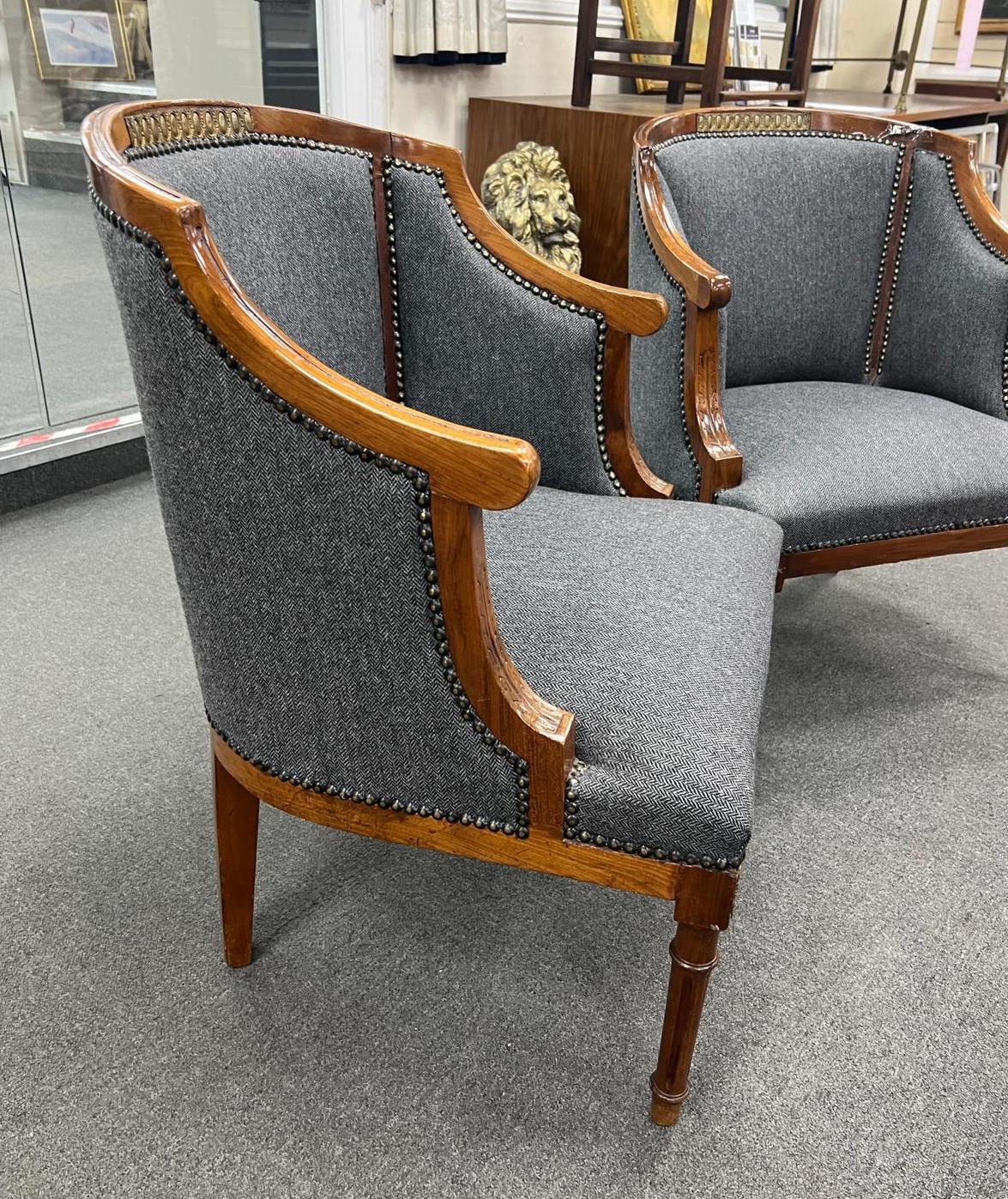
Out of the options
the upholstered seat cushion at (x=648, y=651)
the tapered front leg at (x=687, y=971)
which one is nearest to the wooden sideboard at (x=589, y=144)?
the upholstered seat cushion at (x=648, y=651)

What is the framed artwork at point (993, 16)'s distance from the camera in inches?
171

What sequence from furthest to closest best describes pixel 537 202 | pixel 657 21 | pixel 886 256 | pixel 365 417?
pixel 657 21
pixel 537 202
pixel 886 256
pixel 365 417

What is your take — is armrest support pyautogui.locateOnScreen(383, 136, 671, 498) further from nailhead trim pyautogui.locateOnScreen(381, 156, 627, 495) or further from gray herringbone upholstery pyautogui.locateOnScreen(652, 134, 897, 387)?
gray herringbone upholstery pyautogui.locateOnScreen(652, 134, 897, 387)

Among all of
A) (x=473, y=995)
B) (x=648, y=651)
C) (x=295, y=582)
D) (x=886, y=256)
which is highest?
(x=886, y=256)

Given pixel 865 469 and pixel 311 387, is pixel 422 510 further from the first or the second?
pixel 865 469

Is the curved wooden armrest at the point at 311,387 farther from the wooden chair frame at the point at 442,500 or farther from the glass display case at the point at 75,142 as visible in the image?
the glass display case at the point at 75,142

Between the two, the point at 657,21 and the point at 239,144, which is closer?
the point at 239,144

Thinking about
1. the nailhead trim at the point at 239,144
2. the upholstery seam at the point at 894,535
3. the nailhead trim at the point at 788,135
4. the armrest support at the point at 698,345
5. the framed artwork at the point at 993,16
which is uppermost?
the framed artwork at the point at 993,16

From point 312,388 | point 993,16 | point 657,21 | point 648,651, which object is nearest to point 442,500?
point 312,388

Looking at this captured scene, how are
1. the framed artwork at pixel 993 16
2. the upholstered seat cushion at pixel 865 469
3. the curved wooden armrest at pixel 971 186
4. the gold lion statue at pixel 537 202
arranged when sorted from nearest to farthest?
the upholstered seat cushion at pixel 865 469, the curved wooden armrest at pixel 971 186, the gold lion statue at pixel 537 202, the framed artwork at pixel 993 16

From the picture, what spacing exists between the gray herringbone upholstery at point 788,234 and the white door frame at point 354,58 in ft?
4.52

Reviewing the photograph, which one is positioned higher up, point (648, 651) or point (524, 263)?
point (524, 263)

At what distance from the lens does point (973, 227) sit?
6.10 ft

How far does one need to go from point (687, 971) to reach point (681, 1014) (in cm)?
6
